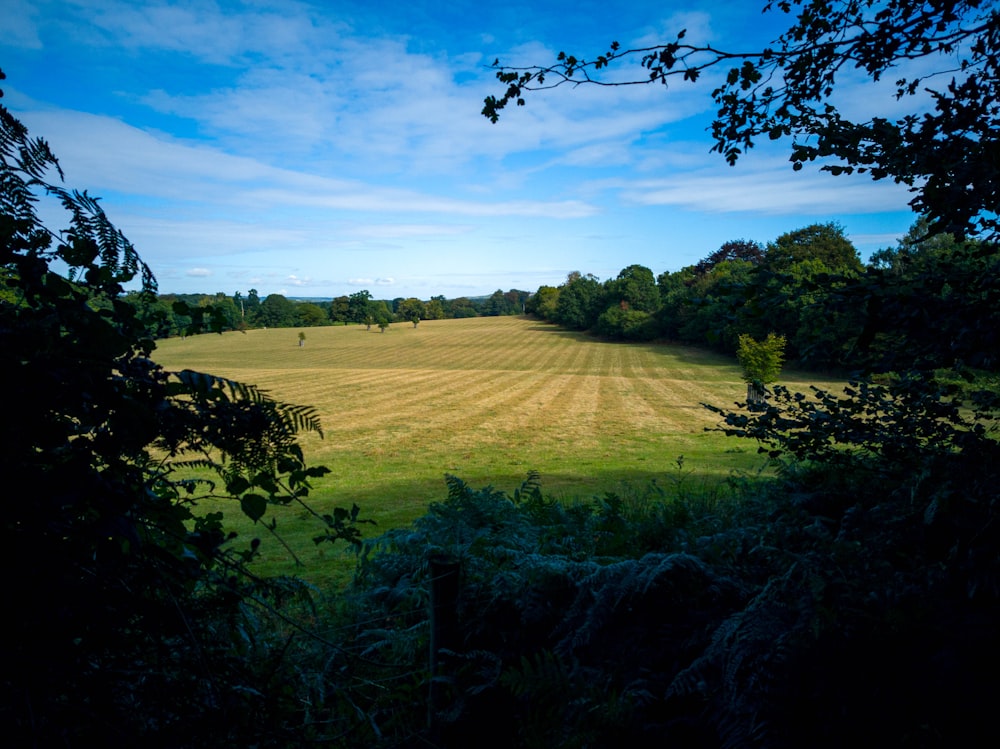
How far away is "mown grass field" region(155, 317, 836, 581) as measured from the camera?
597 inches


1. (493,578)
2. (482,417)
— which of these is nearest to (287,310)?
(482,417)

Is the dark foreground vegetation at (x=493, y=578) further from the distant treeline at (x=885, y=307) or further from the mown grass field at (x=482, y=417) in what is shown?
the mown grass field at (x=482, y=417)

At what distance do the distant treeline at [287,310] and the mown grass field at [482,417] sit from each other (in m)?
0.72

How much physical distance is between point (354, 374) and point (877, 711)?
45739 millimetres

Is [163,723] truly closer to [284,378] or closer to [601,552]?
[601,552]

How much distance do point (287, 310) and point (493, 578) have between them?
10829 centimetres

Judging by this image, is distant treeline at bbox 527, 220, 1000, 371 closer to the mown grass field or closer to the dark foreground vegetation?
the dark foreground vegetation

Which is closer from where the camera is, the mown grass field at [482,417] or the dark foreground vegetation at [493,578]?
the dark foreground vegetation at [493,578]

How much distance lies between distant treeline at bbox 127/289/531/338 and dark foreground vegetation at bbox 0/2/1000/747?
17 cm

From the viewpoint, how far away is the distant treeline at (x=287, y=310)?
200 centimetres

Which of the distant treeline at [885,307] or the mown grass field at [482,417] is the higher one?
the distant treeline at [885,307]

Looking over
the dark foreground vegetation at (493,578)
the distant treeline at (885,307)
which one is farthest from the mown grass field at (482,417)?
the distant treeline at (885,307)

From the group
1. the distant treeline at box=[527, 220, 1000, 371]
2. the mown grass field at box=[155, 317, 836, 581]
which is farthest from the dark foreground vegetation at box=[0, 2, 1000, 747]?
the mown grass field at box=[155, 317, 836, 581]

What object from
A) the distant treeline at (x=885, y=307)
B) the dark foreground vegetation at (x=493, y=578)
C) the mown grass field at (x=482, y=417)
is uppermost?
the distant treeline at (x=885, y=307)
